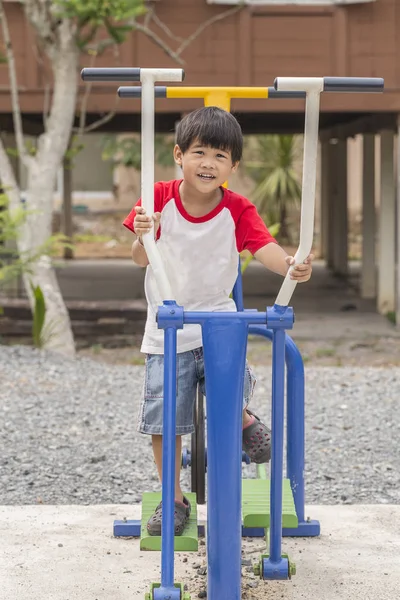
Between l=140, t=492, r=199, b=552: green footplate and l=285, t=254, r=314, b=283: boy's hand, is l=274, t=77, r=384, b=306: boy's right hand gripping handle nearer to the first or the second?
l=285, t=254, r=314, b=283: boy's hand

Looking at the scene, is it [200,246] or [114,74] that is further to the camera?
[200,246]

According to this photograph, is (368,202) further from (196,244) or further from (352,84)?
(352,84)

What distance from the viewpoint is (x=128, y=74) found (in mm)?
2727

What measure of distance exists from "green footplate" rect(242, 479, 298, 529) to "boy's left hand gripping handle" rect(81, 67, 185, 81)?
1.31m

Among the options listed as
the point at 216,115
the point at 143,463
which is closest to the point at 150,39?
the point at 143,463

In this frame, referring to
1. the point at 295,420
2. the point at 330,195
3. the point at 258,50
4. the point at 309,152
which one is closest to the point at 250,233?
the point at 309,152

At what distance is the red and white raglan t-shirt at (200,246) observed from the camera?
2.98 meters

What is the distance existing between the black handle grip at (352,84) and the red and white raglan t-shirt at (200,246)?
46cm

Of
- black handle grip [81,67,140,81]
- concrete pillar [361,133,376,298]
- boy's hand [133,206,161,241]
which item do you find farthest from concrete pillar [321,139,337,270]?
boy's hand [133,206,161,241]

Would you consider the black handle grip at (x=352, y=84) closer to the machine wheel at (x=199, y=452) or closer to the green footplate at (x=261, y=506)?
the machine wheel at (x=199, y=452)

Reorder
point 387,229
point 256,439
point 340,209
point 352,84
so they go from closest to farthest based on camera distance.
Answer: point 352,84, point 256,439, point 387,229, point 340,209

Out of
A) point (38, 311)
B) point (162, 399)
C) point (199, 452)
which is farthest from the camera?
point (38, 311)

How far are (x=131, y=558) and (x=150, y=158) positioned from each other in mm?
1354

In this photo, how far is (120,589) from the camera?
3.09 m
